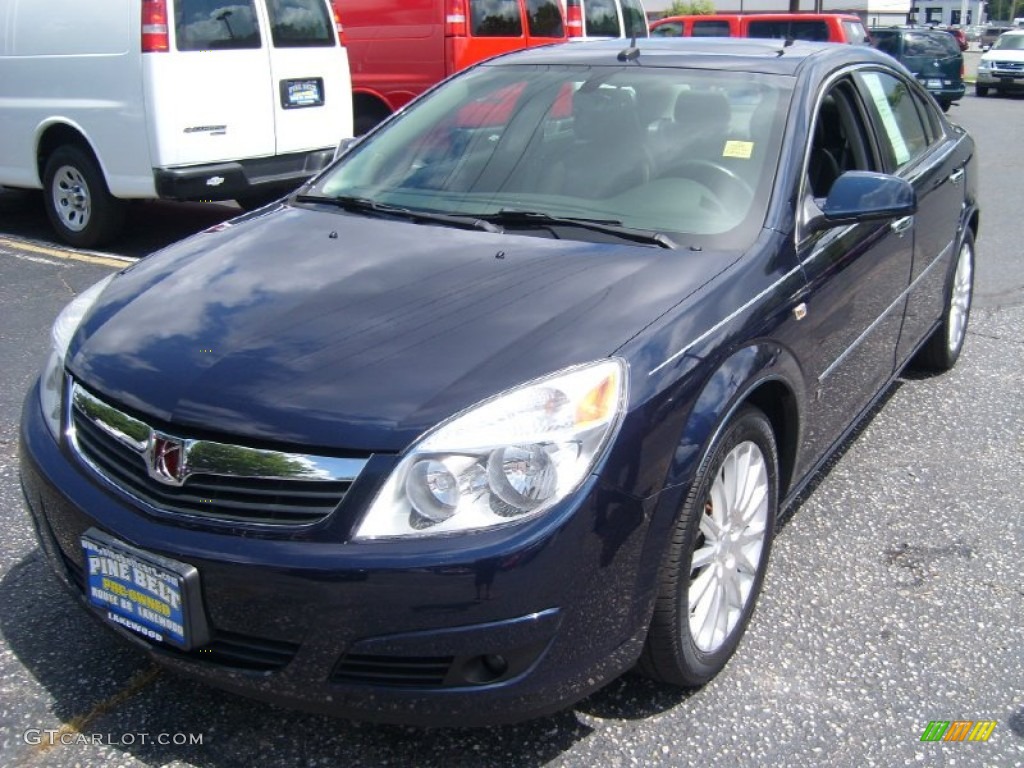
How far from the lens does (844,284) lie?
3412 millimetres

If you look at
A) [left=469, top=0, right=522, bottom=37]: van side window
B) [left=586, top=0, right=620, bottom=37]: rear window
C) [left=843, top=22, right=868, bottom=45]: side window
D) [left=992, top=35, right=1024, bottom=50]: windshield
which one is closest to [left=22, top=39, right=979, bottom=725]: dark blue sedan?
[left=469, top=0, right=522, bottom=37]: van side window

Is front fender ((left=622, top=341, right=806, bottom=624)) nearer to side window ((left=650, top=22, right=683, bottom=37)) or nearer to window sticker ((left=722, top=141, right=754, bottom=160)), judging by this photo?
window sticker ((left=722, top=141, right=754, bottom=160))

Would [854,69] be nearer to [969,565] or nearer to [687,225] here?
[687,225]

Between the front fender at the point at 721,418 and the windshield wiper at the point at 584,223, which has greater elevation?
the windshield wiper at the point at 584,223

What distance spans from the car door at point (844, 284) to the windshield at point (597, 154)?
22cm

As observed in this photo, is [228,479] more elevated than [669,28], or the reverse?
[669,28]

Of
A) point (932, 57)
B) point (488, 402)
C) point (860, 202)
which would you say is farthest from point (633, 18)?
point (932, 57)

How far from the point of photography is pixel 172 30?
22.6ft

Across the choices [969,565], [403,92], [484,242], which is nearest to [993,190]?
[403,92]

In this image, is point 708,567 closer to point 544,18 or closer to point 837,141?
point 837,141

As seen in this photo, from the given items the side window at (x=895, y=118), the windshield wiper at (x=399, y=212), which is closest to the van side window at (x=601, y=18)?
the side window at (x=895, y=118)

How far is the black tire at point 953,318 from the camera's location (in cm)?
502

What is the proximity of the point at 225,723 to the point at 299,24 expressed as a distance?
20.5ft

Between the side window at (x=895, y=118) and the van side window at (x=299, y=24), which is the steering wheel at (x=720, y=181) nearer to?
the side window at (x=895, y=118)
